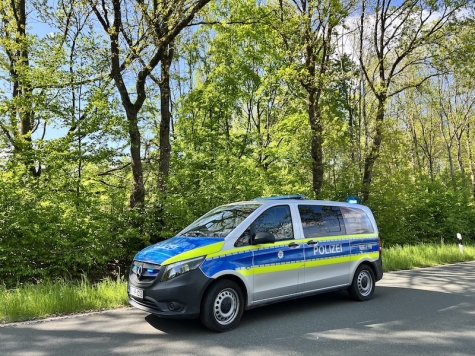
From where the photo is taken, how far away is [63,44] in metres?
14.4

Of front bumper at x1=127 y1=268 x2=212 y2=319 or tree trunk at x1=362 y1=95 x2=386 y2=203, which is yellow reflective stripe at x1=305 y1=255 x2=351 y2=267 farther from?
tree trunk at x1=362 y1=95 x2=386 y2=203

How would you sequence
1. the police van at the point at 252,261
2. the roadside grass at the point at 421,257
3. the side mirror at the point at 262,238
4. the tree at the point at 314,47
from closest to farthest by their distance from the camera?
the police van at the point at 252,261 → the side mirror at the point at 262,238 → the roadside grass at the point at 421,257 → the tree at the point at 314,47

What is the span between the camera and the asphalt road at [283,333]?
4664 millimetres

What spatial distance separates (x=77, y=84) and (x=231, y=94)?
1237cm

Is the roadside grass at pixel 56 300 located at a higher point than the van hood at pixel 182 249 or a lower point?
lower

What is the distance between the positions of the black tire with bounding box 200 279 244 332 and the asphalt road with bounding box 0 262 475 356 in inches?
5.4

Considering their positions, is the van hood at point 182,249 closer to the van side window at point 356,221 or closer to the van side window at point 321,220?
the van side window at point 321,220

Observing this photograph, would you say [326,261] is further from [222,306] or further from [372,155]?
[372,155]

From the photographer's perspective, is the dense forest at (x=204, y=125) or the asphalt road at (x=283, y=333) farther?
the dense forest at (x=204, y=125)

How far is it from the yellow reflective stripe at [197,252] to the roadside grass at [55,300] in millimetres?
2364

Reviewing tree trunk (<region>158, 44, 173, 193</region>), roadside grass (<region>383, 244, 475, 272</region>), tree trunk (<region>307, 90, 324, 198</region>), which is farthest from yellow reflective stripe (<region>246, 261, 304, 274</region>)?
tree trunk (<region>307, 90, 324, 198</region>)

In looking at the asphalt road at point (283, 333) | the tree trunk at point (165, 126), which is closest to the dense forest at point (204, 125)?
the tree trunk at point (165, 126)

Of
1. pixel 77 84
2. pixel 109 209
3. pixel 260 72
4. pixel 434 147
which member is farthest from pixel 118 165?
pixel 434 147

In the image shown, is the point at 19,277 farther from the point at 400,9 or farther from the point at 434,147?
the point at 434,147
